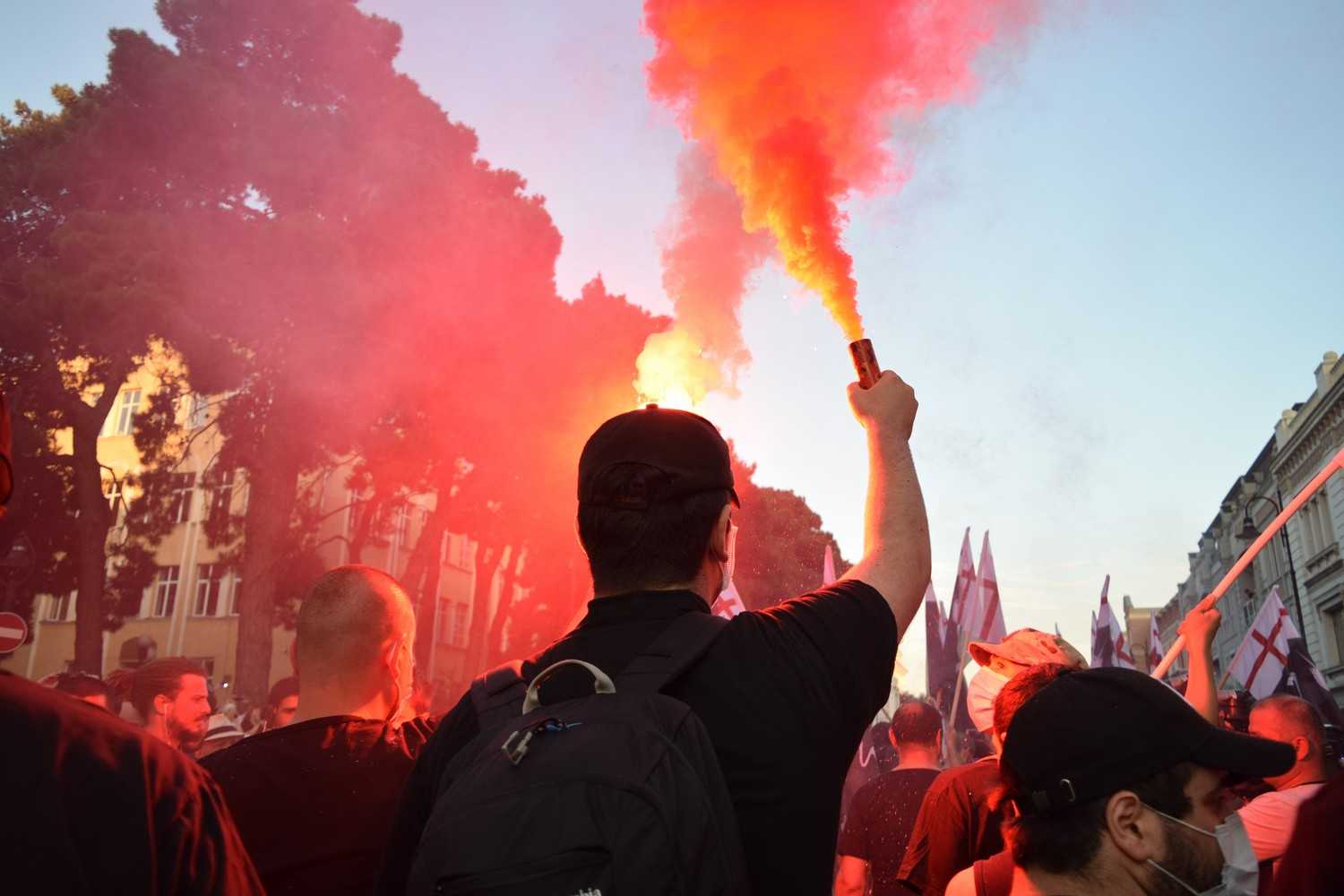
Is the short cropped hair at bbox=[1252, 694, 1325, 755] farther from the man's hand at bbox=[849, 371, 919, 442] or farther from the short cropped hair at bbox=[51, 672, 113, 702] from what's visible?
the short cropped hair at bbox=[51, 672, 113, 702]

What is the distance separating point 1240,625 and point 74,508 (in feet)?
189

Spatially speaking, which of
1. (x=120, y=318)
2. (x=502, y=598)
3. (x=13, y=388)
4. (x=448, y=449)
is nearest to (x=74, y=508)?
(x=13, y=388)

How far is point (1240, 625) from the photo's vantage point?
56.7m

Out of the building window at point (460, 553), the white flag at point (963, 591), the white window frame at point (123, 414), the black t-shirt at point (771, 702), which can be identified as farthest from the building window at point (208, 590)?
the black t-shirt at point (771, 702)

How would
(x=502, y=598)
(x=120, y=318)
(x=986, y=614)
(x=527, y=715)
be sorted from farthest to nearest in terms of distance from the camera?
(x=502, y=598) → (x=120, y=318) → (x=986, y=614) → (x=527, y=715)

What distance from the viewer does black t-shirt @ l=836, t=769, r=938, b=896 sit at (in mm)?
4484

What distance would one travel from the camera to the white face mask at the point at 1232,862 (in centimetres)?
203

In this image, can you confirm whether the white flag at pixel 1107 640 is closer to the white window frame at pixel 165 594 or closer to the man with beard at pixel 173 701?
the man with beard at pixel 173 701

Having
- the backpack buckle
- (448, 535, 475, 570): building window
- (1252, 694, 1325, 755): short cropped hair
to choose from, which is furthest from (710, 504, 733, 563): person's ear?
(448, 535, 475, 570): building window

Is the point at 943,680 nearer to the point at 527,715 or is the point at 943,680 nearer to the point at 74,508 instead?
the point at 527,715

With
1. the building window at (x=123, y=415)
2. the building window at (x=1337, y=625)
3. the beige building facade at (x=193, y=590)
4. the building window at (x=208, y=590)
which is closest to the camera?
the building window at (x=1337, y=625)

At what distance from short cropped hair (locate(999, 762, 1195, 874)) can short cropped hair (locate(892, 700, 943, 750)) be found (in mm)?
3021

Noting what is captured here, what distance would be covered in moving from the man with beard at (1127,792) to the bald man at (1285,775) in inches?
62.7

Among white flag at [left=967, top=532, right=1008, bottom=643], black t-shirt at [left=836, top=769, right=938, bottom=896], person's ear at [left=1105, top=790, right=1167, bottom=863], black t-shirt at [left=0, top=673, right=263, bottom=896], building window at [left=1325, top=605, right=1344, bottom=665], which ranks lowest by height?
black t-shirt at [left=836, top=769, right=938, bottom=896]
